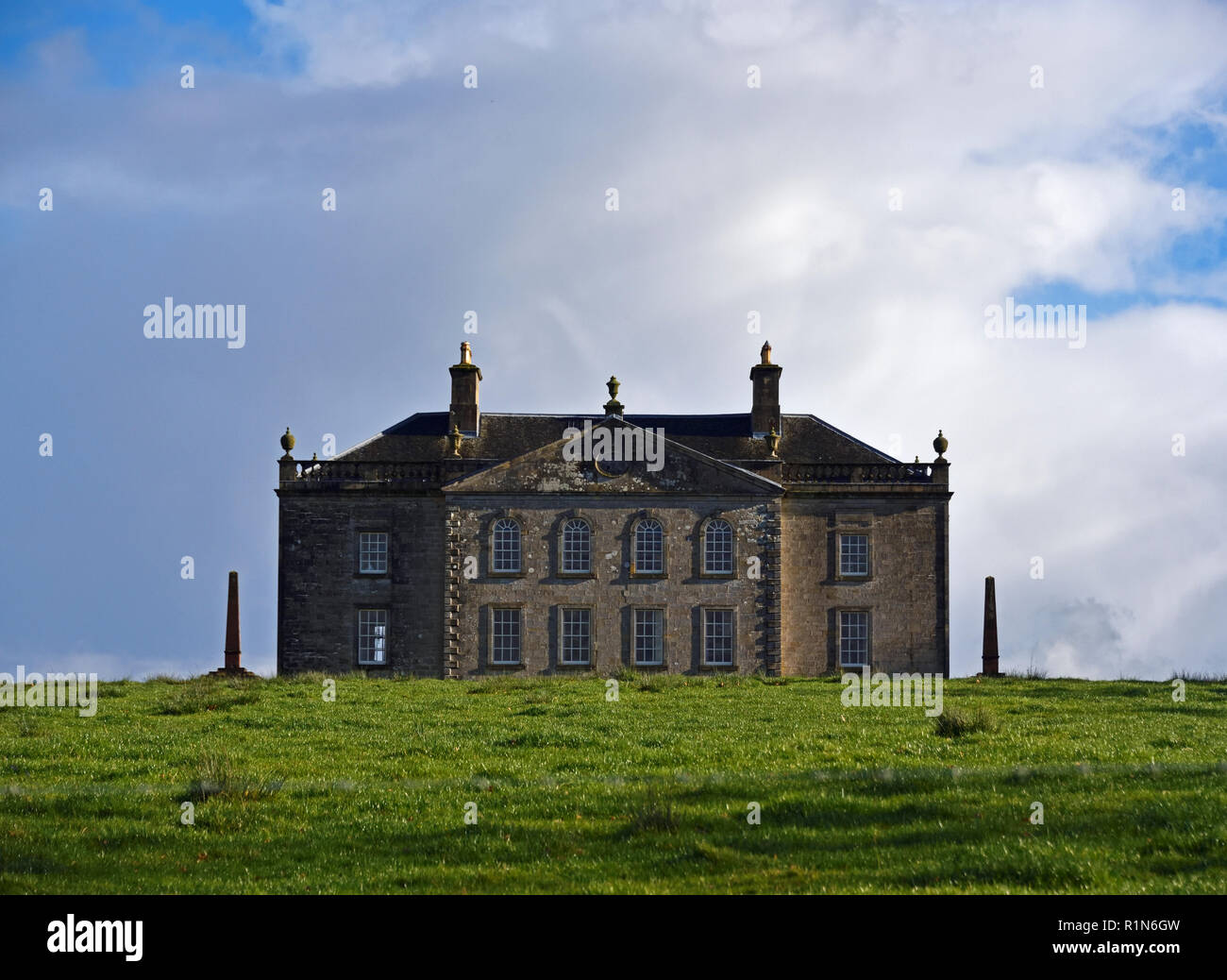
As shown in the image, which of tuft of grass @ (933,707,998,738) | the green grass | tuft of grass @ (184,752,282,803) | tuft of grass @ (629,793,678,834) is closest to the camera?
the green grass

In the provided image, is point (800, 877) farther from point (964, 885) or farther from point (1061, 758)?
point (1061, 758)

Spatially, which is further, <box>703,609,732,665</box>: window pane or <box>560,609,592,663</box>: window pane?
<box>703,609,732,665</box>: window pane

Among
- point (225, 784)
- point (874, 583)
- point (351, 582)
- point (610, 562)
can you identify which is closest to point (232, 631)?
point (351, 582)

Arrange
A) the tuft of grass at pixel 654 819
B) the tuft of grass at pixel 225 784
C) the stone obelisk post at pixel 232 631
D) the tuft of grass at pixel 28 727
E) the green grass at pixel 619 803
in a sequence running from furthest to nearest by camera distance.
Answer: the stone obelisk post at pixel 232 631 < the tuft of grass at pixel 28 727 < the tuft of grass at pixel 225 784 < the tuft of grass at pixel 654 819 < the green grass at pixel 619 803

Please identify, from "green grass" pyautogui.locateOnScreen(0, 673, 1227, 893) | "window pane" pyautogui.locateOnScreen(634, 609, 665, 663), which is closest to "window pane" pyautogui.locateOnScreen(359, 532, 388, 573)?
A: "window pane" pyautogui.locateOnScreen(634, 609, 665, 663)

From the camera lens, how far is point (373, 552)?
42625mm

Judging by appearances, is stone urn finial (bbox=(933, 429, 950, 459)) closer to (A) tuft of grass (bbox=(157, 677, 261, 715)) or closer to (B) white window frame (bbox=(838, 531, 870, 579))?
(B) white window frame (bbox=(838, 531, 870, 579))

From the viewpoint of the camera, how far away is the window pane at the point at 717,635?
136 feet

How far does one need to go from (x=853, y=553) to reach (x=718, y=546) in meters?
5.08

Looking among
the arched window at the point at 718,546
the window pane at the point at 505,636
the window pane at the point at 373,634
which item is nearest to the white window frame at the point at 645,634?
the arched window at the point at 718,546

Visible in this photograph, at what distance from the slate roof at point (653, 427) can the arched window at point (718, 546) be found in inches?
159

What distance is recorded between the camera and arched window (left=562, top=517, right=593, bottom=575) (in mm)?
41562

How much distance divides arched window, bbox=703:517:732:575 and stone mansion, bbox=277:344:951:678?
5cm

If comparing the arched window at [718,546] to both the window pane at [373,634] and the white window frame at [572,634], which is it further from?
the window pane at [373,634]
